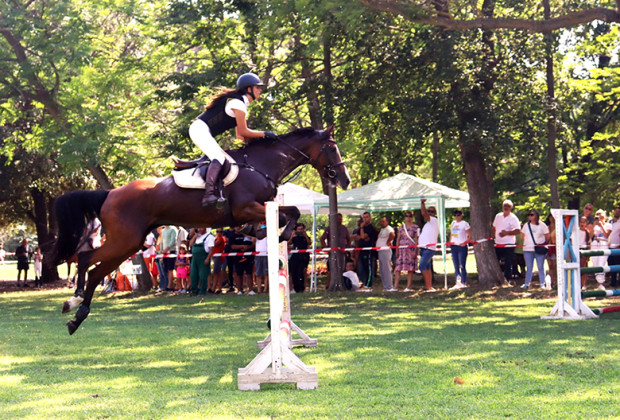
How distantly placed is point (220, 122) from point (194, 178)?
802 mm

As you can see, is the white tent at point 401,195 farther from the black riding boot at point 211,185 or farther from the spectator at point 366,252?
the black riding boot at point 211,185

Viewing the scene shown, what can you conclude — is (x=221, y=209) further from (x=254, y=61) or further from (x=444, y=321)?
(x=254, y=61)

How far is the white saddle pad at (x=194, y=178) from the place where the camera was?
8867mm

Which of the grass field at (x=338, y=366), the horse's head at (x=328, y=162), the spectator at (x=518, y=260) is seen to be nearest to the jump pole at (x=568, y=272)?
the grass field at (x=338, y=366)

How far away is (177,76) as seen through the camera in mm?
20547

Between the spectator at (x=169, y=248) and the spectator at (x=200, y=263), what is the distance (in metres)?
1.67

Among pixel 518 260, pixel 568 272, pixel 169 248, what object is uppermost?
pixel 169 248

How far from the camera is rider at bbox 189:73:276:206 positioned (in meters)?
8.72

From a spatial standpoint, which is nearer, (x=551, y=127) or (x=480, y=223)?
(x=551, y=127)

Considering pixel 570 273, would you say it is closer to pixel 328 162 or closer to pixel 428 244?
pixel 328 162

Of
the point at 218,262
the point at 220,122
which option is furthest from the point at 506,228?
the point at 220,122

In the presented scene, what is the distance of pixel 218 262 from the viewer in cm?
2148

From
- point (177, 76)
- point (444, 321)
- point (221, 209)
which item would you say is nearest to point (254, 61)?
point (177, 76)

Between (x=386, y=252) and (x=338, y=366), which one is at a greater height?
(x=386, y=252)
